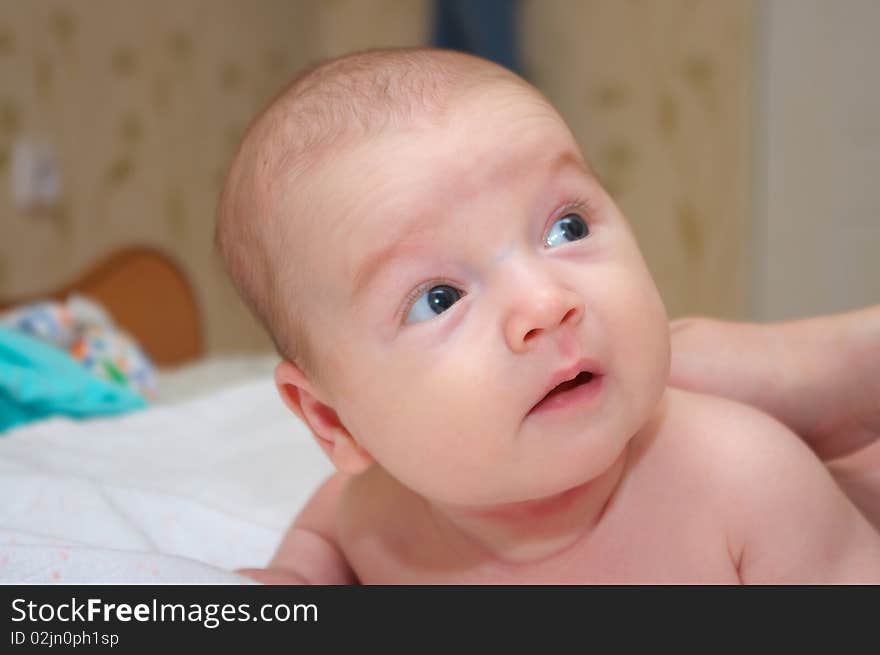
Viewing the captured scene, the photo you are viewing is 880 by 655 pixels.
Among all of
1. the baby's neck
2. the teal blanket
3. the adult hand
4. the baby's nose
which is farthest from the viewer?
the teal blanket

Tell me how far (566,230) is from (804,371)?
12.5 inches

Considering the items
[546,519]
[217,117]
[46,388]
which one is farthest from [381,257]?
[217,117]

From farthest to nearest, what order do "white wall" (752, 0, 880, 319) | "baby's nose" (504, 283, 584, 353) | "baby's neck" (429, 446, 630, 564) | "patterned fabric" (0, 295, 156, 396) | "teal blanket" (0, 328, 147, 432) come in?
"white wall" (752, 0, 880, 319) < "patterned fabric" (0, 295, 156, 396) < "teal blanket" (0, 328, 147, 432) < "baby's neck" (429, 446, 630, 564) < "baby's nose" (504, 283, 584, 353)

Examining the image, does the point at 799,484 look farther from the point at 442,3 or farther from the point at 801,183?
the point at 442,3

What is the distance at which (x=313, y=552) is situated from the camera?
868 mm

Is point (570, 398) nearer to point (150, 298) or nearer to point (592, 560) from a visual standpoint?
point (592, 560)

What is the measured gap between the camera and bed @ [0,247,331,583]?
2.12 feet

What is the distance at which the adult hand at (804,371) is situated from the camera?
835mm

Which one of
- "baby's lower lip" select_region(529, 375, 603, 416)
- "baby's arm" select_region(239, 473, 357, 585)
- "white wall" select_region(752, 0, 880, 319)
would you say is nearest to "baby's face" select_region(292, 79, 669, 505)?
"baby's lower lip" select_region(529, 375, 603, 416)

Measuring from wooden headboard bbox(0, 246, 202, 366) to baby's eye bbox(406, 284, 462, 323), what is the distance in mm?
2085

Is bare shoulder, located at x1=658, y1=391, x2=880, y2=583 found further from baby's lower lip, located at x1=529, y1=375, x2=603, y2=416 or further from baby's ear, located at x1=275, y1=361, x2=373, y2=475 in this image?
baby's ear, located at x1=275, y1=361, x2=373, y2=475

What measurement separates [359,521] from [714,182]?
7.10 ft

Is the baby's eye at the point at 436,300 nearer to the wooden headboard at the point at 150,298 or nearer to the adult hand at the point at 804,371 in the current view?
the adult hand at the point at 804,371

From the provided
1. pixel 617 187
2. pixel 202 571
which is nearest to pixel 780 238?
pixel 617 187
